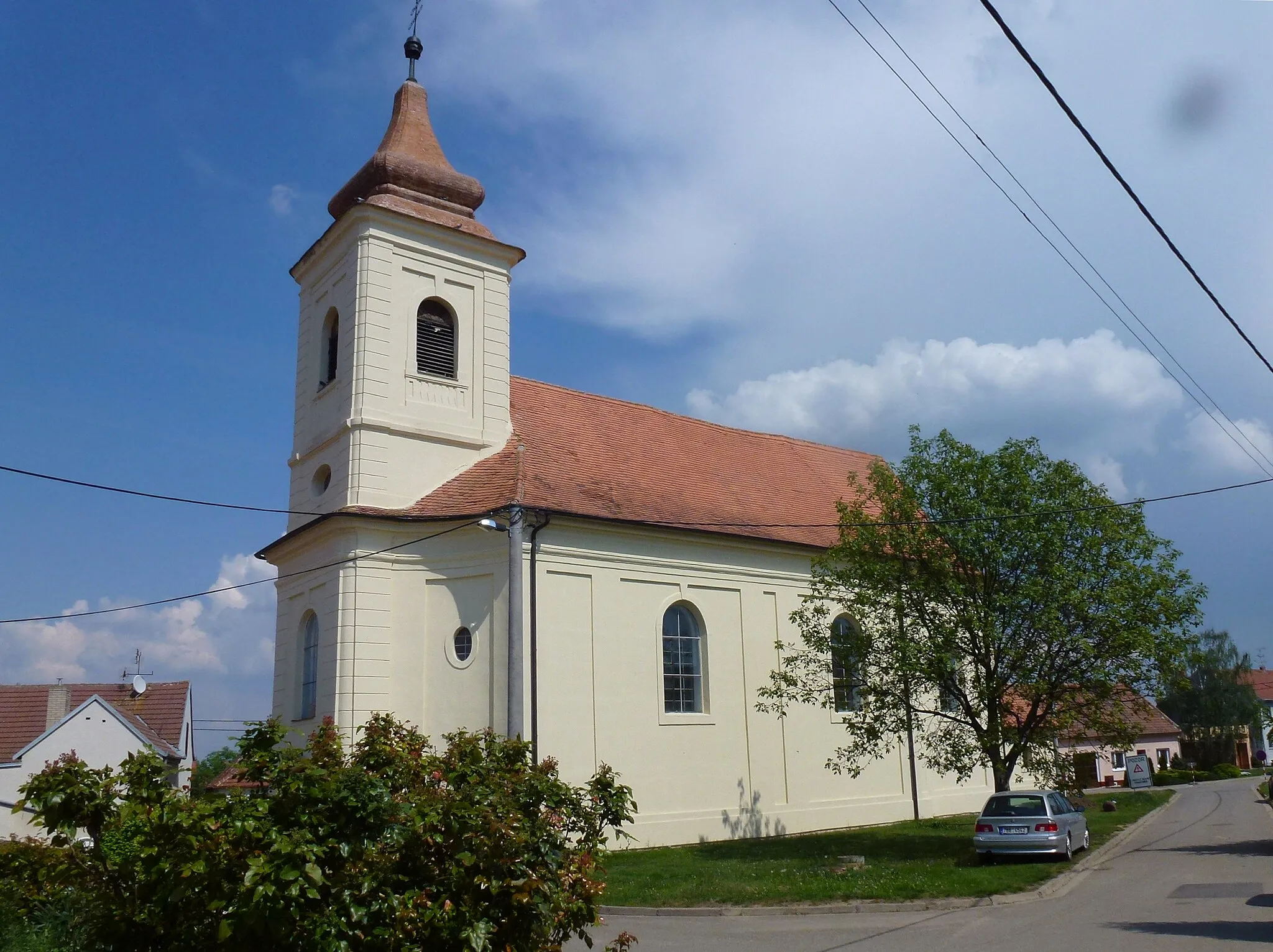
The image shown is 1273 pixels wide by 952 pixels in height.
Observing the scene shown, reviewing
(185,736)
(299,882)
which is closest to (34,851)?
(299,882)

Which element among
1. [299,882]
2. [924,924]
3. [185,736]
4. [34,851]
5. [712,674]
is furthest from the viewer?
[185,736]

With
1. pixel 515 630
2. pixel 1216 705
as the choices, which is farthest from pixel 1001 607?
pixel 1216 705

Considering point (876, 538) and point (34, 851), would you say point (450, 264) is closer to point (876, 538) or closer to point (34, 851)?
point (876, 538)

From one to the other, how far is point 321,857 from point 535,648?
1447 cm

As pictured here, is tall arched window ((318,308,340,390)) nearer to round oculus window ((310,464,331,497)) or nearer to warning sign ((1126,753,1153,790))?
round oculus window ((310,464,331,497))

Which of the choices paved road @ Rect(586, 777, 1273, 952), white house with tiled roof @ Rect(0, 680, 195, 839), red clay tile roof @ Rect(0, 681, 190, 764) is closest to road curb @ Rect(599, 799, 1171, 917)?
paved road @ Rect(586, 777, 1273, 952)

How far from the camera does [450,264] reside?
23.8 m

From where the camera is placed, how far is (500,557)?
2072 cm

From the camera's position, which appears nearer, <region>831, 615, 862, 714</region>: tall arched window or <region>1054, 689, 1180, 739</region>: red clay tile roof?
<region>1054, 689, 1180, 739</region>: red clay tile roof

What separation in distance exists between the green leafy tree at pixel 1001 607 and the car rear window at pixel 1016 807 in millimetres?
884

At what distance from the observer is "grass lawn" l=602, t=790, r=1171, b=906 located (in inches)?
584

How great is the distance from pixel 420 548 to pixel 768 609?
333 inches

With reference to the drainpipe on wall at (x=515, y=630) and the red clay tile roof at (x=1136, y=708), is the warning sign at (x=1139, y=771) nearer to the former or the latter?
the red clay tile roof at (x=1136, y=708)

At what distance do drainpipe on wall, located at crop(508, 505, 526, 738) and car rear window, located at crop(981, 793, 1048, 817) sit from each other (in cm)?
848
